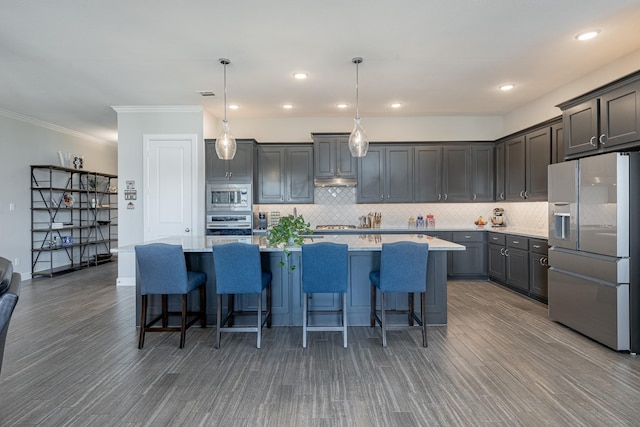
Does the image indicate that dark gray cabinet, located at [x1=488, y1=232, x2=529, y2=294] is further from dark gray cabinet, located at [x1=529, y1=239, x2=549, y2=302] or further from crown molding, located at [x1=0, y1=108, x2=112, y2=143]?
crown molding, located at [x1=0, y1=108, x2=112, y2=143]

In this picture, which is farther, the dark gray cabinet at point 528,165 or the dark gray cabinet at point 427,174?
the dark gray cabinet at point 427,174

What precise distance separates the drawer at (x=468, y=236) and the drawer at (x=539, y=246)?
1.13 meters

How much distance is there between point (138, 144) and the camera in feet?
17.9

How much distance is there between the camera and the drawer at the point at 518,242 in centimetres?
464

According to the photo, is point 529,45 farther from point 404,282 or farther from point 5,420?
point 5,420

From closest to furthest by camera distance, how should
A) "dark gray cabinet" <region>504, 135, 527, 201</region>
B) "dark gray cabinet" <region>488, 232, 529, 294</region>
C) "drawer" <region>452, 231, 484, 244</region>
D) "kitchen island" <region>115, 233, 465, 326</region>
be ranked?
"kitchen island" <region>115, 233, 465, 326</region>, "dark gray cabinet" <region>488, 232, 529, 294</region>, "dark gray cabinet" <region>504, 135, 527, 201</region>, "drawer" <region>452, 231, 484, 244</region>

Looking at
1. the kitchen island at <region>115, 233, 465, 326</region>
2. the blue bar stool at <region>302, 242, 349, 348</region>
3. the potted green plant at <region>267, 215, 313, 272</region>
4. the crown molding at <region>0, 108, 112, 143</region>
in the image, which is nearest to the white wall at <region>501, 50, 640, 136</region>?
the kitchen island at <region>115, 233, 465, 326</region>

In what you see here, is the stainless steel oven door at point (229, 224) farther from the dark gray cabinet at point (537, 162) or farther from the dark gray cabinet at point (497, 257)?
the dark gray cabinet at point (537, 162)

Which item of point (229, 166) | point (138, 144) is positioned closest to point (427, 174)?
point (229, 166)

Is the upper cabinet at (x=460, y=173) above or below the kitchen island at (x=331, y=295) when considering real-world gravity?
above

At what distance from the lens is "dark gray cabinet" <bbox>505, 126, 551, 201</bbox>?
4625mm

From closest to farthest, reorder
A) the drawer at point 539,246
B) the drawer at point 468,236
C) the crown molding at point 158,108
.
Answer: the drawer at point 539,246 < the crown molding at point 158,108 < the drawer at point 468,236

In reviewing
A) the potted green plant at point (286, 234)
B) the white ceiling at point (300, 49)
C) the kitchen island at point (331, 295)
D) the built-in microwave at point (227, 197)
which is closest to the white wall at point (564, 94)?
the white ceiling at point (300, 49)

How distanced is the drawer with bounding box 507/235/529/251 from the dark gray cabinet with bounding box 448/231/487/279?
24.7 inches
